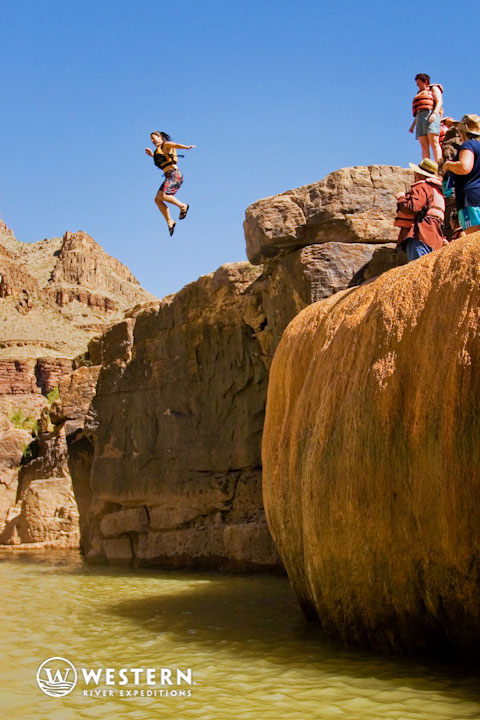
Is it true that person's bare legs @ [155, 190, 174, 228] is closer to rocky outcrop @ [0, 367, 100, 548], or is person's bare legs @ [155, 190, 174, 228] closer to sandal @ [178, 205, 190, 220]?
sandal @ [178, 205, 190, 220]

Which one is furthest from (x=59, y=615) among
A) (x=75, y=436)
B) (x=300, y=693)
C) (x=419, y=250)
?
(x=75, y=436)

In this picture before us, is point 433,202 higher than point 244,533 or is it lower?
higher

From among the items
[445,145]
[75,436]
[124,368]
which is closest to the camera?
[445,145]

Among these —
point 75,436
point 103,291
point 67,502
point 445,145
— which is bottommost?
point 67,502

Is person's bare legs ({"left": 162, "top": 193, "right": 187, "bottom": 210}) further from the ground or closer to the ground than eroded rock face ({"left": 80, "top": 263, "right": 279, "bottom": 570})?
further from the ground

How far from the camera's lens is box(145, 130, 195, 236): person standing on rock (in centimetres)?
1005

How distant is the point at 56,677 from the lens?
504 cm

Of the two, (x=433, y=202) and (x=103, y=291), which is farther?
(x=103, y=291)

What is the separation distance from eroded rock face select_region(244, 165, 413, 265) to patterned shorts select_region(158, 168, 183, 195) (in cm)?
123

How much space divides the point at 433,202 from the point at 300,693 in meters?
4.54

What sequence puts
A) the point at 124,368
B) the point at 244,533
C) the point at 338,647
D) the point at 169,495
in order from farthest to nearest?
the point at 124,368
the point at 169,495
the point at 244,533
the point at 338,647

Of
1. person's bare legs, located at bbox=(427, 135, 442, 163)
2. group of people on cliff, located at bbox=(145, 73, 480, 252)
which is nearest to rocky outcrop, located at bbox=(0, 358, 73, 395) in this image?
group of people on cliff, located at bbox=(145, 73, 480, 252)

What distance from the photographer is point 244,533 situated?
432 inches

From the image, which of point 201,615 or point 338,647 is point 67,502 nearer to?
point 201,615
